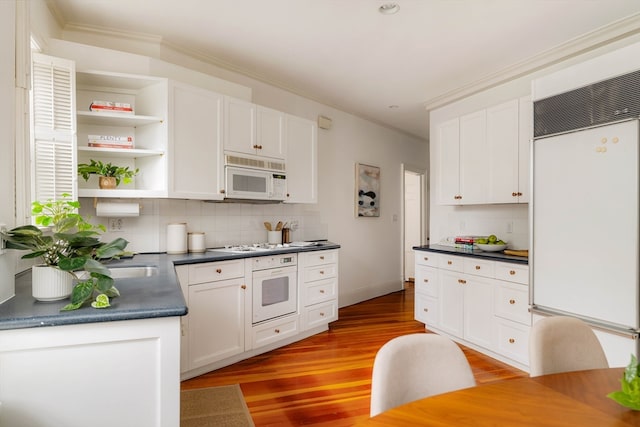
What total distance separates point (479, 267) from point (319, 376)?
5.57 feet

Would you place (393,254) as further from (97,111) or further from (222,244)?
(97,111)

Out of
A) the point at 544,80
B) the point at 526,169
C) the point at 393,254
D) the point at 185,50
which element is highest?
the point at 185,50

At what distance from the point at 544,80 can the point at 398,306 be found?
127 inches

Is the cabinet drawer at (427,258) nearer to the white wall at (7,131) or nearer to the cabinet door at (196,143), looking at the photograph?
the cabinet door at (196,143)

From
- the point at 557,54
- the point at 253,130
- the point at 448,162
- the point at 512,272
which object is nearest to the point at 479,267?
the point at 512,272

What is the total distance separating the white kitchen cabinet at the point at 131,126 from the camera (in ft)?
8.41

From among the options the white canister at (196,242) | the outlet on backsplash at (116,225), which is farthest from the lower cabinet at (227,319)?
the outlet on backsplash at (116,225)

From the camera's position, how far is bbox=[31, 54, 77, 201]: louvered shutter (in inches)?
85.4

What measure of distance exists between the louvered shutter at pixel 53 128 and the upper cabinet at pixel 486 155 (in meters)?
3.44

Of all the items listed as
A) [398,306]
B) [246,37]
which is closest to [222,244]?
[246,37]

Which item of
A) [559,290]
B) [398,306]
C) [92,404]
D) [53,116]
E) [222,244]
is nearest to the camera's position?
[92,404]

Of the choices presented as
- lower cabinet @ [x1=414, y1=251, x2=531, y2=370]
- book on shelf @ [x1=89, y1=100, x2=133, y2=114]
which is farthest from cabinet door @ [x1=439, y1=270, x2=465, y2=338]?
book on shelf @ [x1=89, y1=100, x2=133, y2=114]

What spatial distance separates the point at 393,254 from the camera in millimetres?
5645

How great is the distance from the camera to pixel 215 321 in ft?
8.91
